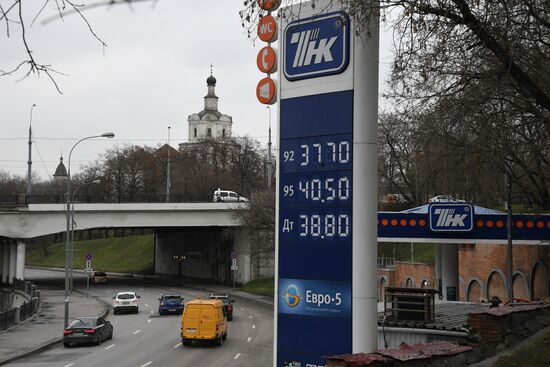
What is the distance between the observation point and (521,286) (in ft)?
114

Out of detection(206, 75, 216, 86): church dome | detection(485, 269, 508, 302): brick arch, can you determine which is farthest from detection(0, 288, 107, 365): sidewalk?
detection(206, 75, 216, 86): church dome

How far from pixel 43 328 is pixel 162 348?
1018 cm

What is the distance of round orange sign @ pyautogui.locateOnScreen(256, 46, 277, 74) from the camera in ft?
48.6

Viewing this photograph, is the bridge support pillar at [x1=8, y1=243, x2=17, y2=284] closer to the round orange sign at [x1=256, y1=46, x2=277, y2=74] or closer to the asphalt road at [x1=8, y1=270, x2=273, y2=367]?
the asphalt road at [x1=8, y1=270, x2=273, y2=367]

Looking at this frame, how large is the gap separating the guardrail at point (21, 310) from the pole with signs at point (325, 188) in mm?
26036

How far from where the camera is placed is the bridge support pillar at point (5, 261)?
62.0m

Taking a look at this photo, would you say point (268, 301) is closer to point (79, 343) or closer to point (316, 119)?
point (79, 343)

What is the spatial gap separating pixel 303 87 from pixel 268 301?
43203 mm

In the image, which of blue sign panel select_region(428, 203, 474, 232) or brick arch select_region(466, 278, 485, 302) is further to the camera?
brick arch select_region(466, 278, 485, 302)

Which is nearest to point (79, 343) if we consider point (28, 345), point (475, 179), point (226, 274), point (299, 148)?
point (28, 345)

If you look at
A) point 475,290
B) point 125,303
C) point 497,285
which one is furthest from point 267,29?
point 125,303

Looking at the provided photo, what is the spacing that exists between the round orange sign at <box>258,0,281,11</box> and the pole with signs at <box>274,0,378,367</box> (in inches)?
18.6

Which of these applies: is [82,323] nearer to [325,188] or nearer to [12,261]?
[325,188]

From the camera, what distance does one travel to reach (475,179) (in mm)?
23609
